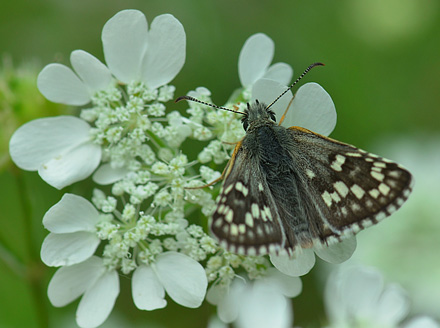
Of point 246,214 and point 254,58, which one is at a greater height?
point 254,58

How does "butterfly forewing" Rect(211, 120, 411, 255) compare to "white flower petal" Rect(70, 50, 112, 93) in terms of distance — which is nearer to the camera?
"butterfly forewing" Rect(211, 120, 411, 255)

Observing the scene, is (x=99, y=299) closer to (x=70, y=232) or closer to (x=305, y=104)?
(x=70, y=232)

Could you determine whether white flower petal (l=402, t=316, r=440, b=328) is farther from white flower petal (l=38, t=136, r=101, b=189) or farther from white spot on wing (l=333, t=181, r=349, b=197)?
white flower petal (l=38, t=136, r=101, b=189)

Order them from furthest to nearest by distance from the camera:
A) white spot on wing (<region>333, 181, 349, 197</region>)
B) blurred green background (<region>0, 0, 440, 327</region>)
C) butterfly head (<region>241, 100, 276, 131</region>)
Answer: blurred green background (<region>0, 0, 440, 327</region>), butterfly head (<region>241, 100, 276, 131</region>), white spot on wing (<region>333, 181, 349, 197</region>)

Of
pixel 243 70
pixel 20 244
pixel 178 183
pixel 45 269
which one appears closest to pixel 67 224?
pixel 178 183

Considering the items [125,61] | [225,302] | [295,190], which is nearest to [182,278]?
[225,302]

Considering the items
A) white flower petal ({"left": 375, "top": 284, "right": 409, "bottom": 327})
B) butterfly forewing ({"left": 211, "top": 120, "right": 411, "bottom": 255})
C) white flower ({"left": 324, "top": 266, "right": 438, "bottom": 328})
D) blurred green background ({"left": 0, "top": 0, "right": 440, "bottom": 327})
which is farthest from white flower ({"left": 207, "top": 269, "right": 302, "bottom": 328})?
blurred green background ({"left": 0, "top": 0, "right": 440, "bottom": 327})

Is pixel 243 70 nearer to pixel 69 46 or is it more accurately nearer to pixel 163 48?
pixel 163 48
